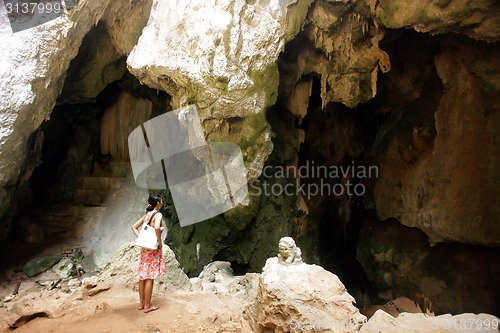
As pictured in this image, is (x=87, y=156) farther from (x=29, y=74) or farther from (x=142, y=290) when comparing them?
(x=142, y=290)

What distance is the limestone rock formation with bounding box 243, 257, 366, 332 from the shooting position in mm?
2918

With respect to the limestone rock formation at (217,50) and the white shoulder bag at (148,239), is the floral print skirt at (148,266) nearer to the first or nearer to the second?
the white shoulder bag at (148,239)

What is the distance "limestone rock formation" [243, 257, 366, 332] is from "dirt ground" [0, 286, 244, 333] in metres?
0.59

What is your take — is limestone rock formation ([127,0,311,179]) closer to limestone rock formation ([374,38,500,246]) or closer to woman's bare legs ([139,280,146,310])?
woman's bare legs ([139,280,146,310])

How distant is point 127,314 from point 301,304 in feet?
6.82

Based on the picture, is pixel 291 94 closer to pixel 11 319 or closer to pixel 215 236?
pixel 215 236

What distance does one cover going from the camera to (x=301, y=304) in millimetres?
3023

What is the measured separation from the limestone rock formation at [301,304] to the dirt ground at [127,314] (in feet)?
1.93

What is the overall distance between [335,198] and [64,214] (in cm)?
714

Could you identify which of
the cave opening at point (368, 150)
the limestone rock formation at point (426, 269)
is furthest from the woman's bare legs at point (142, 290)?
the limestone rock formation at point (426, 269)

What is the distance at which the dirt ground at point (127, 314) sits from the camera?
344 cm

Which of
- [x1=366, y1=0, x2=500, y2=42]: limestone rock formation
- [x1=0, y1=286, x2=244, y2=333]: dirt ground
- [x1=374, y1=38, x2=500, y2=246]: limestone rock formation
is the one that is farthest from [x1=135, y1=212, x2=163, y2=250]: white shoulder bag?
[x1=374, y1=38, x2=500, y2=246]: limestone rock formation

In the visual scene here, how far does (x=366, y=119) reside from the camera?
8953 millimetres

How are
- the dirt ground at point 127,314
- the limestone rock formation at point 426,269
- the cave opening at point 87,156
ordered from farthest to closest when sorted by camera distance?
the cave opening at point 87,156, the limestone rock formation at point 426,269, the dirt ground at point 127,314
